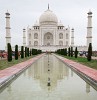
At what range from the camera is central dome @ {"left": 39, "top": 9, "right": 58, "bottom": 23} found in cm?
4209

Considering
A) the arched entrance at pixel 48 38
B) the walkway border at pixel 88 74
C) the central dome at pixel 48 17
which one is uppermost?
the central dome at pixel 48 17

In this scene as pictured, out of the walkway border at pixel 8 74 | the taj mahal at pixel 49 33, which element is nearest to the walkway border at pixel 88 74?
the walkway border at pixel 8 74

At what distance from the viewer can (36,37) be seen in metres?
43.5

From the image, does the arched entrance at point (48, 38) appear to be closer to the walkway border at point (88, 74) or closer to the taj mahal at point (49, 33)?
the taj mahal at point (49, 33)

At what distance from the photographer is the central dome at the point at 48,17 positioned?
42094 millimetres

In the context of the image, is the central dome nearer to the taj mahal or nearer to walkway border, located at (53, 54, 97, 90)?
the taj mahal

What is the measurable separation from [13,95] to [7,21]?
27.2m

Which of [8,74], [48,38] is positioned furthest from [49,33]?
[8,74]

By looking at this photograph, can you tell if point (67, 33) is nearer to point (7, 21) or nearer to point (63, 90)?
point (7, 21)

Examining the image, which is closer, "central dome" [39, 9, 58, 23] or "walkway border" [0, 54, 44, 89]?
"walkway border" [0, 54, 44, 89]

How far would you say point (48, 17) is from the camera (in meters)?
42.0

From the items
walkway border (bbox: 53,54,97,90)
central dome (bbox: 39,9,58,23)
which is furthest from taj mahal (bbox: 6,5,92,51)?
walkway border (bbox: 53,54,97,90)

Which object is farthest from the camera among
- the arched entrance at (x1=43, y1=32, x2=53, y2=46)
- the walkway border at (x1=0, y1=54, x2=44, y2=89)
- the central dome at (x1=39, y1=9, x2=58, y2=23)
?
the arched entrance at (x1=43, y1=32, x2=53, y2=46)

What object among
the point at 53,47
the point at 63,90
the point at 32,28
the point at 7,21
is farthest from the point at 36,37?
the point at 63,90
